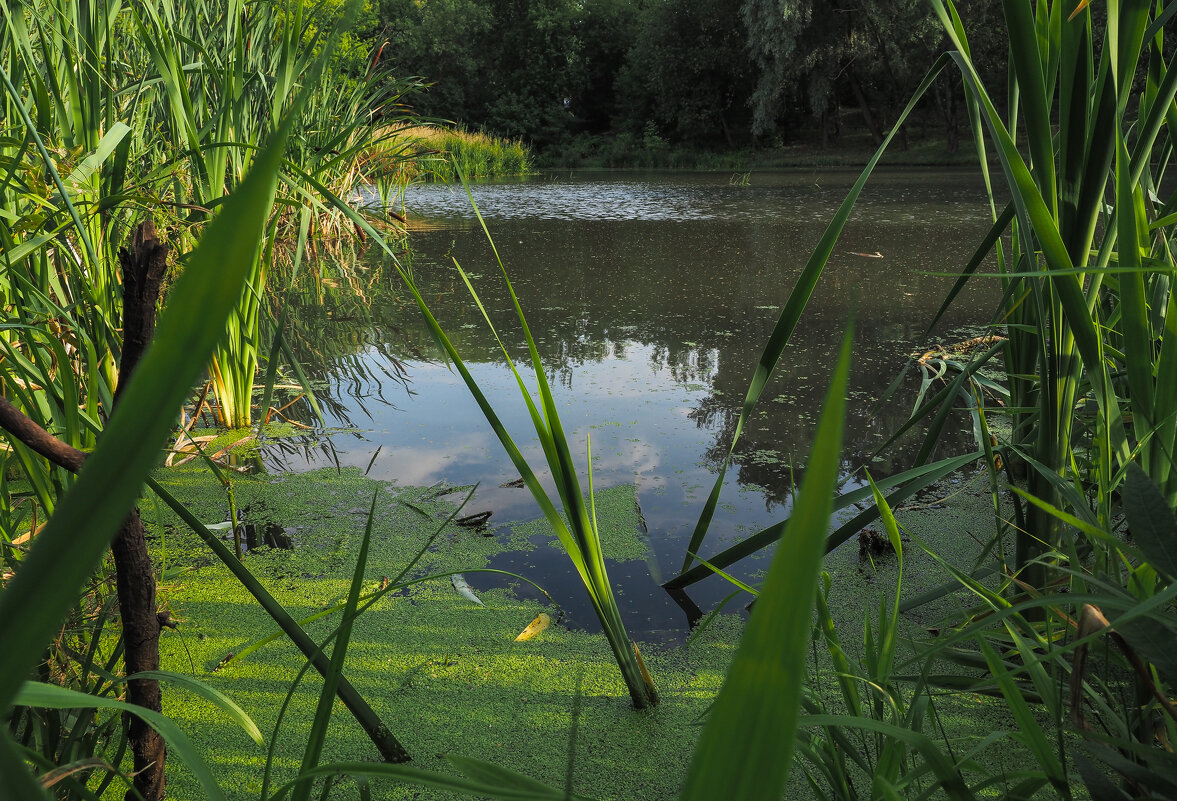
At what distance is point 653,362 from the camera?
8.17ft

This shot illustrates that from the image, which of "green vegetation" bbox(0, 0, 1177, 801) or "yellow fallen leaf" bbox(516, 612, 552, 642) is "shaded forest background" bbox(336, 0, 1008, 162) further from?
"yellow fallen leaf" bbox(516, 612, 552, 642)

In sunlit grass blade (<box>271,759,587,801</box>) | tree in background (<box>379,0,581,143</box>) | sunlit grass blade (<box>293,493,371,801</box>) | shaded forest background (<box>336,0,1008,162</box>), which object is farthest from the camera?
tree in background (<box>379,0,581,143</box>)

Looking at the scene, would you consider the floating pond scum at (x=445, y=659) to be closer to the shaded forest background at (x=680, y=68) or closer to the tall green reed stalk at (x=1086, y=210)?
the tall green reed stalk at (x=1086, y=210)

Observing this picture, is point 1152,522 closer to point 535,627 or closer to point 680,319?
point 535,627

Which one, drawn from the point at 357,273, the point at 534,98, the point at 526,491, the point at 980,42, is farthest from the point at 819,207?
the point at 534,98

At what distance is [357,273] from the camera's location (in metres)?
4.12

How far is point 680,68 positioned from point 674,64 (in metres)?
0.19

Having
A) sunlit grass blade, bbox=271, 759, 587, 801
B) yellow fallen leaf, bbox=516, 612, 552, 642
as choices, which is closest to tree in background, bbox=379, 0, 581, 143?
yellow fallen leaf, bbox=516, 612, 552, 642

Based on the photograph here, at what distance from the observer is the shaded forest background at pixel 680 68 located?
14.1 m

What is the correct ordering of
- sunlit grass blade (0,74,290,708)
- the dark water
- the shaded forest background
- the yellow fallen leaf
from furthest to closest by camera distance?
the shaded forest background
the dark water
the yellow fallen leaf
sunlit grass blade (0,74,290,708)

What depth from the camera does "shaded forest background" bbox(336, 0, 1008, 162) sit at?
14.1 metres

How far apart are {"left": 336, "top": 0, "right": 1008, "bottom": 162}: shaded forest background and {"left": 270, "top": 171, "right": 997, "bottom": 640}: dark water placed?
7477 mm

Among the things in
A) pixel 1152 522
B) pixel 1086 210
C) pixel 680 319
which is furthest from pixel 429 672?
pixel 680 319

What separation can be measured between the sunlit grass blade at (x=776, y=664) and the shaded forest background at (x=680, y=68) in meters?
11.1
